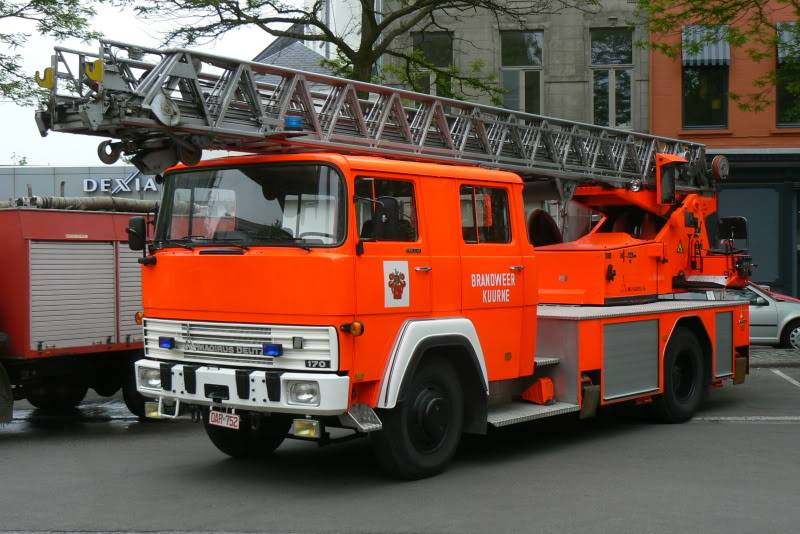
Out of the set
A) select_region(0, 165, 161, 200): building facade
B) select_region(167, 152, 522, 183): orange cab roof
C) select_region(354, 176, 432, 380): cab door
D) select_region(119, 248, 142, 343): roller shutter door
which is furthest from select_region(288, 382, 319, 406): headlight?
select_region(0, 165, 161, 200): building facade

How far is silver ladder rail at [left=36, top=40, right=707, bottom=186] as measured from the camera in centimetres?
723

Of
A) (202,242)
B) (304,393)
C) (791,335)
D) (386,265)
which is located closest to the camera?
(304,393)

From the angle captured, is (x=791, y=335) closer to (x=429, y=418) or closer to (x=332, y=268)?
(x=429, y=418)

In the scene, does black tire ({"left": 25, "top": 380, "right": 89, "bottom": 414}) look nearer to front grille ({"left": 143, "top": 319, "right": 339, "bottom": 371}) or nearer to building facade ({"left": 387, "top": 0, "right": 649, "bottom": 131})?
front grille ({"left": 143, "top": 319, "right": 339, "bottom": 371})

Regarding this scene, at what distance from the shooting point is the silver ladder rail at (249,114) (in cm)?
723

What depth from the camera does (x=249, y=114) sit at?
7.99m

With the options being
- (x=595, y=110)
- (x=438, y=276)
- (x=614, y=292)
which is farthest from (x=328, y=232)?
(x=595, y=110)

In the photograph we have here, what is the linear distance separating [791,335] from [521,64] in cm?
968

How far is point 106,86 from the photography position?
280 inches

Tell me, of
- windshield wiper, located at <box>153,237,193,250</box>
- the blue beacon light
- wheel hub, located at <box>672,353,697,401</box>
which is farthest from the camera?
wheel hub, located at <box>672,353,697,401</box>

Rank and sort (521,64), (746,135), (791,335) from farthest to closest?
(521,64) < (746,135) < (791,335)

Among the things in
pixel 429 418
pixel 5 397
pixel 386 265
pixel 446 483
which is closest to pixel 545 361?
pixel 429 418

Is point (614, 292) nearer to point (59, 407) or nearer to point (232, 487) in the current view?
point (232, 487)

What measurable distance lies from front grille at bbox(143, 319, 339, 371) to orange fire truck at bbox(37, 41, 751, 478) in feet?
0.04
